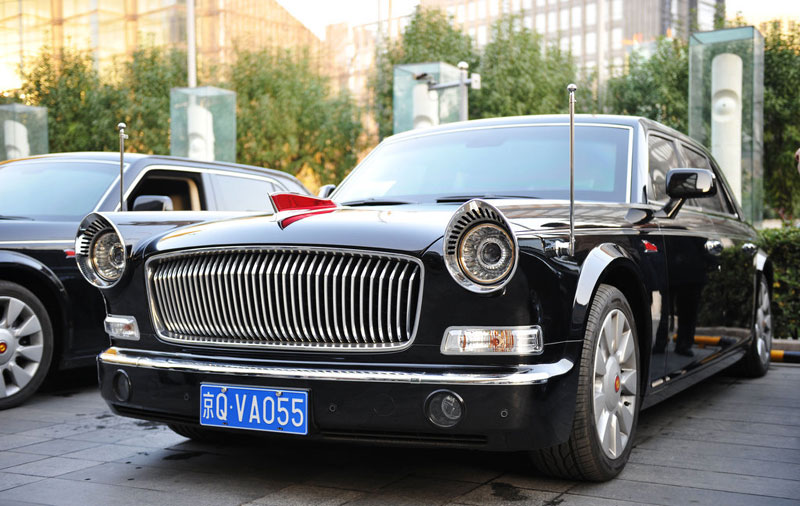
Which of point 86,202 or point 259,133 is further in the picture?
point 259,133

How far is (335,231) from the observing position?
11.3 ft

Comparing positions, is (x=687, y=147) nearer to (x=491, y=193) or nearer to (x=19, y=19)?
(x=491, y=193)

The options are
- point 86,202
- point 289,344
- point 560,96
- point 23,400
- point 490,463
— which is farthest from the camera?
point 560,96

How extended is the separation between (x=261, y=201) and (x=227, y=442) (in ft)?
11.7

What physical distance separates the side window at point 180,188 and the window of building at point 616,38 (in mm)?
101199

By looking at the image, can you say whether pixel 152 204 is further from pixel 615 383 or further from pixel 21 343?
pixel 615 383

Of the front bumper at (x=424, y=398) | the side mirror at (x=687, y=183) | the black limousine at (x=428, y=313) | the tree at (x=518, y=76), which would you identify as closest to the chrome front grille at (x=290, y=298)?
the black limousine at (x=428, y=313)

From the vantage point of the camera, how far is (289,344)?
136 inches

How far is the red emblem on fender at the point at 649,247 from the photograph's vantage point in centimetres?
423

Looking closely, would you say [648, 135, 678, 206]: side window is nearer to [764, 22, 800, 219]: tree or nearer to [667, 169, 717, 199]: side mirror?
[667, 169, 717, 199]: side mirror

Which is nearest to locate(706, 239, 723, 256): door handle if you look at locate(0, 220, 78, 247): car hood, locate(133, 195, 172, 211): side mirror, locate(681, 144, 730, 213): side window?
locate(681, 144, 730, 213): side window

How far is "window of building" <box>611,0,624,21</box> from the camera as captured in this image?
10256cm

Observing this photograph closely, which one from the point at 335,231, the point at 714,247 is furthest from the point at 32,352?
the point at 714,247

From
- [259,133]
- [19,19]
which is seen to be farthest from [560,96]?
[19,19]
